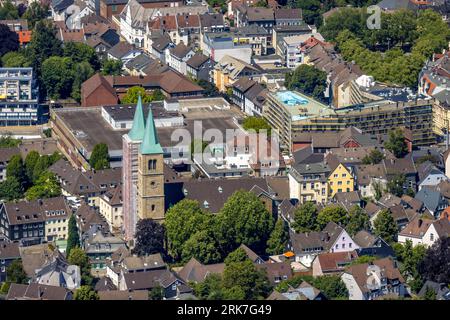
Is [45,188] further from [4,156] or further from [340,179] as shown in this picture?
[340,179]

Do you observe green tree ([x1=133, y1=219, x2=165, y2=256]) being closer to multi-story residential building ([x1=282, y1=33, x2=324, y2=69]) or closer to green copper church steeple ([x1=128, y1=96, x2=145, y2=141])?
green copper church steeple ([x1=128, y1=96, x2=145, y2=141])

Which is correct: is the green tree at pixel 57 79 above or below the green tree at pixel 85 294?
above

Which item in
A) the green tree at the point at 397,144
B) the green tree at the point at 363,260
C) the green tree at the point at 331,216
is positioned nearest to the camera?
the green tree at the point at 363,260

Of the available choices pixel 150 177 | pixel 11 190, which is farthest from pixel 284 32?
pixel 150 177

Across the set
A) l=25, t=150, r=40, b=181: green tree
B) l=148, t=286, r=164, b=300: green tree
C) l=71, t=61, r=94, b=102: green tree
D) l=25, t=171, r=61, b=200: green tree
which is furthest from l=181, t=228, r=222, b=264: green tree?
l=71, t=61, r=94, b=102: green tree

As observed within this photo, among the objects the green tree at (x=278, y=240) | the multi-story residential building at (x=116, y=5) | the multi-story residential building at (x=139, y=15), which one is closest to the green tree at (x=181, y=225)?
the green tree at (x=278, y=240)

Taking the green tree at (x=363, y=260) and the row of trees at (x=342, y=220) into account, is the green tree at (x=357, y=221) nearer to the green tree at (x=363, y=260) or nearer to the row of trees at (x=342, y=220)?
the row of trees at (x=342, y=220)

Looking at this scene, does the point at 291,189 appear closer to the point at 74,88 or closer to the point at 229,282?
the point at 229,282
